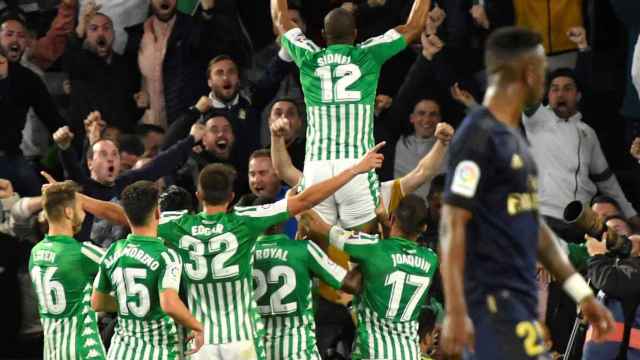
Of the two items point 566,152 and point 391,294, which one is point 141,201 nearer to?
point 391,294

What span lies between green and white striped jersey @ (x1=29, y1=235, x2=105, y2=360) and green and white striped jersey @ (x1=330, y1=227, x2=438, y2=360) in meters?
1.63

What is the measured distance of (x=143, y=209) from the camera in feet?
29.7

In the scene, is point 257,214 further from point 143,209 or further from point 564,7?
point 564,7

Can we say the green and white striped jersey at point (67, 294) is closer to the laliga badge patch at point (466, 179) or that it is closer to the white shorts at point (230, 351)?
the white shorts at point (230, 351)

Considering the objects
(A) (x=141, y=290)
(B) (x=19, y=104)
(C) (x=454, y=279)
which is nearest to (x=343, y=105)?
(A) (x=141, y=290)

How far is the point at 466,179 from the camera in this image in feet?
20.4

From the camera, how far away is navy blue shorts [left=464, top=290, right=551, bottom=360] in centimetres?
639

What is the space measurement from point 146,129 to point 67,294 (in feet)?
12.6

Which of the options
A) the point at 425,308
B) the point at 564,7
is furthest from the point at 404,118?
the point at 425,308

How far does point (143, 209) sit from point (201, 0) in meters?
5.08

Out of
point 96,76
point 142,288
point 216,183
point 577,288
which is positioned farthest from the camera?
point 96,76

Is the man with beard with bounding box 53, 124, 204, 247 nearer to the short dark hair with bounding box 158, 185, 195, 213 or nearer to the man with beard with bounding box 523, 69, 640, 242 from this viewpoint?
the short dark hair with bounding box 158, 185, 195, 213

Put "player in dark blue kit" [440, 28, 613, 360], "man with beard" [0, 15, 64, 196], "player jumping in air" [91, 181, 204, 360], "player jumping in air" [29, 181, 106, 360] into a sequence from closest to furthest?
"player in dark blue kit" [440, 28, 613, 360], "player jumping in air" [91, 181, 204, 360], "player jumping in air" [29, 181, 106, 360], "man with beard" [0, 15, 64, 196]

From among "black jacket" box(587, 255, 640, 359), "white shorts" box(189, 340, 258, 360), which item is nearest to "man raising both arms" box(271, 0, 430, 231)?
"white shorts" box(189, 340, 258, 360)
